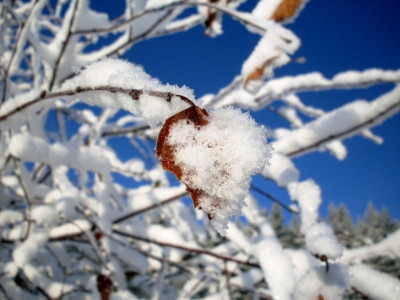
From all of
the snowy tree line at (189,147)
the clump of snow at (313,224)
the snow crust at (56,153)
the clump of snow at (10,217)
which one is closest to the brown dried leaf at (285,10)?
the snowy tree line at (189,147)

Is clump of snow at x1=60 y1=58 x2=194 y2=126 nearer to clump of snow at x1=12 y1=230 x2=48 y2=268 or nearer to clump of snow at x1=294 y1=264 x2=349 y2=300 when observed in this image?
clump of snow at x1=294 y1=264 x2=349 y2=300

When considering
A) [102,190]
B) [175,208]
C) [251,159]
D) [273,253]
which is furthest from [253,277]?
[251,159]

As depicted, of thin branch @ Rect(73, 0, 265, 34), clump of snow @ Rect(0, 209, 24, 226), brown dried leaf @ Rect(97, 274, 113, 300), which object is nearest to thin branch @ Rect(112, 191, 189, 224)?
brown dried leaf @ Rect(97, 274, 113, 300)

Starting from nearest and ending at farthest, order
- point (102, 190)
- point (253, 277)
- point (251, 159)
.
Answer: point (251, 159), point (102, 190), point (253, 277)

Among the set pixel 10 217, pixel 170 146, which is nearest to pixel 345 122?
pixel 170 146

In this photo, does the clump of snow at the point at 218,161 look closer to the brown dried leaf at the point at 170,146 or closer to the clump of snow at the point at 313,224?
the brown dried leaf at the point at 170,146

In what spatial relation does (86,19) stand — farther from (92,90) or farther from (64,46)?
(92,90)

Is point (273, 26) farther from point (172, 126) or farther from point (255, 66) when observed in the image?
point (172, 126)
